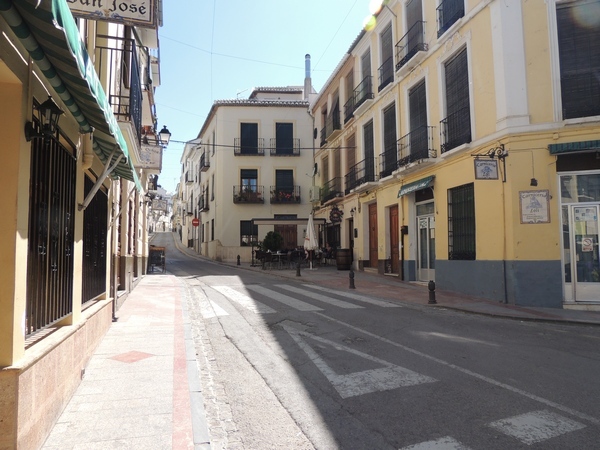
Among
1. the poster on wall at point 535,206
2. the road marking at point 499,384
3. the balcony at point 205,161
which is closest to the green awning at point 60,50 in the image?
the road marking at point 499,384

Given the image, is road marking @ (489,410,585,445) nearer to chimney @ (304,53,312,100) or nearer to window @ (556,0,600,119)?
window @ (556,0,600,119)

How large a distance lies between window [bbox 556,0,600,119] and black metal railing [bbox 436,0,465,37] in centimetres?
284

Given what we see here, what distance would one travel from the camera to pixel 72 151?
4477 millimetres

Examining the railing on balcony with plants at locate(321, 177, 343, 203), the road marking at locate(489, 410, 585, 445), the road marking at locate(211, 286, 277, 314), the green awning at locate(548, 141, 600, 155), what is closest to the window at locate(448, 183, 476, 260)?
the green awning at locate(548, 141, 600, 155)

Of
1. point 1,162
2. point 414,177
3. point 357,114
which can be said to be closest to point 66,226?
point 1,162

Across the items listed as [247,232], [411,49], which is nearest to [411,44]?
[411,49]

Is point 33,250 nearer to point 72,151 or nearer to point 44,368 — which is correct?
point 44,368

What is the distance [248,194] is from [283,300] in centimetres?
2215

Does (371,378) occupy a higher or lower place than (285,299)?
lower

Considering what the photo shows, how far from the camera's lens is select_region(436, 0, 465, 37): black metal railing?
498 inches

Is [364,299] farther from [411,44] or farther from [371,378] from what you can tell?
[411,44]

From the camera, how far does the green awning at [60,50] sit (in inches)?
83.3

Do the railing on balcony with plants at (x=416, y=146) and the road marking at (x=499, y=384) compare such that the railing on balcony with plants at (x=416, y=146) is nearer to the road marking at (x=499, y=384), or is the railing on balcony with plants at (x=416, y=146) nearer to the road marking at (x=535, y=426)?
the road marking at (x=499, y=384)

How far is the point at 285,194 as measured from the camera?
3253 centimetres
